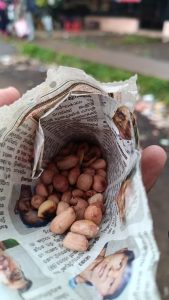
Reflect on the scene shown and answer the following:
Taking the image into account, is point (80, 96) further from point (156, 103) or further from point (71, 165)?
point (156, 103)

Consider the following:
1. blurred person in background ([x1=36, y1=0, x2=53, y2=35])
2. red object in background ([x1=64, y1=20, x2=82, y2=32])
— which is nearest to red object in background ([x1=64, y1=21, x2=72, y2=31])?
red object in background ([x1=64, y1=20, x2=82, y2=32])

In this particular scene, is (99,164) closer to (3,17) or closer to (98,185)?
(98,185)

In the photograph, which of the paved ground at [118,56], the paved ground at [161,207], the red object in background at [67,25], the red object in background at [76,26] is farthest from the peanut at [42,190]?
the red object in background at [67,25]

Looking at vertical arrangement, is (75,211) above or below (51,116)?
below

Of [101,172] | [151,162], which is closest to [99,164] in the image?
[101,172]

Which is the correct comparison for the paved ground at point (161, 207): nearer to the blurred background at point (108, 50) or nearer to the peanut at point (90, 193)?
the blurred background at point (108, 50)

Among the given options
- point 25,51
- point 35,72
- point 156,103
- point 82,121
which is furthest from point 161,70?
point 82,121
